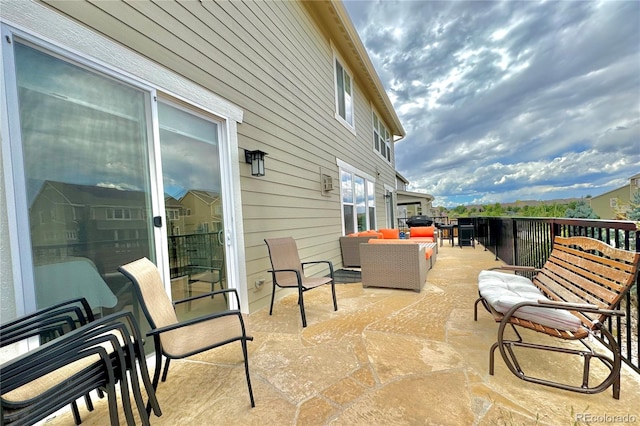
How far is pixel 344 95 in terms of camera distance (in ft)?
22.4

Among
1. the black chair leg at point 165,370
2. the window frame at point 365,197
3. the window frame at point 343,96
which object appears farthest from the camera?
A: the window frame at point 365,197

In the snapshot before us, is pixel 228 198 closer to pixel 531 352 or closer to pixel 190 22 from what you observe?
pixel 190 22

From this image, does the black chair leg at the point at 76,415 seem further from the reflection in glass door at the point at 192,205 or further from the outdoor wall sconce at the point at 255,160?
the outdoor wall sconce at the point at 255,160

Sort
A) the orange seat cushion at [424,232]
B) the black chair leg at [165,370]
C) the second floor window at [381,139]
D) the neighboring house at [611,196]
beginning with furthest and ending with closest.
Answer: the neighboring house at [611,196] < the second floor window at [381,139] < the orange seat cushion at [424,232] < the black chair leg at [165,370]

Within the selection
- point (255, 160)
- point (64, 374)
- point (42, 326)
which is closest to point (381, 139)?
point (255, 160)

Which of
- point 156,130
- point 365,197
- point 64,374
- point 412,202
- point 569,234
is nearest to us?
point 64,374

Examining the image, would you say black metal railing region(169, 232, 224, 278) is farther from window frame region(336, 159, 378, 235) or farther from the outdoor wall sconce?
window frame region(336, 159, 378, 235)

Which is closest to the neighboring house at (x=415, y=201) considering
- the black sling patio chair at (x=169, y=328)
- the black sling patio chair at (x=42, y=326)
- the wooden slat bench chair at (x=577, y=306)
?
the wooden slat bench chair at (x=577, y=306)

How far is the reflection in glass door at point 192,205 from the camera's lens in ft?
7.97

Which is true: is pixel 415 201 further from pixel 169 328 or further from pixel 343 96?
pixel 169 328

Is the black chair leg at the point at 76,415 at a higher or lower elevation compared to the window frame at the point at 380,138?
lower

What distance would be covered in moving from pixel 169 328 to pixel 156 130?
67.9 inches

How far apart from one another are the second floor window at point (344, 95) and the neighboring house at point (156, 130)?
4.65 ft

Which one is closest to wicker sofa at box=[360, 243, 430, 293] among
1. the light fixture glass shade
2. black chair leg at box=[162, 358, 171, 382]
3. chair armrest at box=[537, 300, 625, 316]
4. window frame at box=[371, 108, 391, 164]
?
the light fixture glass shade
